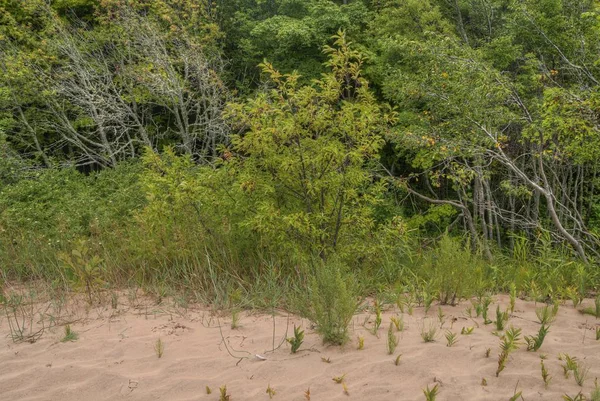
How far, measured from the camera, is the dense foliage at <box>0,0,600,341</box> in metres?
4.89

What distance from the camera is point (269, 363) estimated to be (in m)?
3.28

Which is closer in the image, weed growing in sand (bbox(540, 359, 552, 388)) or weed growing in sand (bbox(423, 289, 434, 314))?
weed growing in sand (bbox(540, 359, 552, 388))

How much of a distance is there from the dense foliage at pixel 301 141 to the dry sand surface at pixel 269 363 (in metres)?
0.50

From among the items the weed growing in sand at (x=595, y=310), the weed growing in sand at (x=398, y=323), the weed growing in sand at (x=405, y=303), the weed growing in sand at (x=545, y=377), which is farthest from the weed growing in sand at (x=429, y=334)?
the weed growing in sand at (x=595, y=310)

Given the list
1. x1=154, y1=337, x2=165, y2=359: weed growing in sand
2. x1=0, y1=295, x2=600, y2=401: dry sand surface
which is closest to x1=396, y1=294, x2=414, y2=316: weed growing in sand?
x1=0, y1=295, x2=600, y2=401: dry sand surface

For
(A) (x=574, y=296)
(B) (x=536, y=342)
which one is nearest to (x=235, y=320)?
(B) (x=536, y=342)

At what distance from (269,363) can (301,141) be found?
2.26 m

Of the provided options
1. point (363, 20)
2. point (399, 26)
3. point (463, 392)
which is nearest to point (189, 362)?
point (463, 392)

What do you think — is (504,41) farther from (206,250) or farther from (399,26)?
(206,250)

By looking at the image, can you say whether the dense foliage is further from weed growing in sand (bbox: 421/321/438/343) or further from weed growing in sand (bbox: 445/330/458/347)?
weed growing in sand (bbox: 445/330/458/347)

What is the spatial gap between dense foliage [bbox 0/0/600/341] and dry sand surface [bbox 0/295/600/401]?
497 millimetres

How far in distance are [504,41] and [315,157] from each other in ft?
21.5

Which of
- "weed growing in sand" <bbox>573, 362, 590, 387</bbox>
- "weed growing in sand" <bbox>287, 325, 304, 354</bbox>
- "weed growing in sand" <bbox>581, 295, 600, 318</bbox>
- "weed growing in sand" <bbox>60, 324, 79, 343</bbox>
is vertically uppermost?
"weed growing in sand" <bbox>60, 324, 79, 343</bbox>

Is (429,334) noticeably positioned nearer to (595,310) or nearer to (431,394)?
(431,394)
